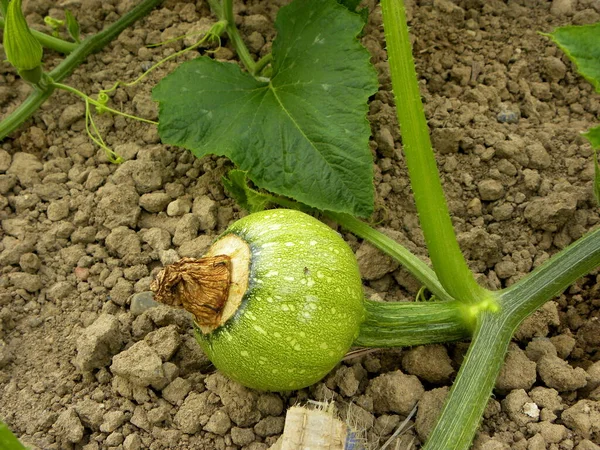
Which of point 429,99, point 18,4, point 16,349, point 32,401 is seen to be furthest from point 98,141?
point 429,99

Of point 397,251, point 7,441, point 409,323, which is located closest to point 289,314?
point 409,323

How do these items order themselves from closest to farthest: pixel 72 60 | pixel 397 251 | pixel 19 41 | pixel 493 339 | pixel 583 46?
pixel 583 46, pixel 493 339, pixel 397 251, pixel 19 41, pixel 72 60

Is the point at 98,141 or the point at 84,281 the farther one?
the point at 98,141

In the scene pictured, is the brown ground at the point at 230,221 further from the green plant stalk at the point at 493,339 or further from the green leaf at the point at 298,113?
the green leaf at the point at 298,113

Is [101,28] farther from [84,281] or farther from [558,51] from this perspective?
[558,51]

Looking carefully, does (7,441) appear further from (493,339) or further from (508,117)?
(508,117)

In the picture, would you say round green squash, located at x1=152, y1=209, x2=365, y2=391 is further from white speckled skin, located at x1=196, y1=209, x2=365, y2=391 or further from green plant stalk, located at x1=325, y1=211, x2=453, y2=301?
green plant stalk, located at x1=325, y1=211, x2=453, y2=301

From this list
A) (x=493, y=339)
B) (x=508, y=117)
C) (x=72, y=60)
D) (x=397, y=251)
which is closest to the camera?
(x=493, y=339)
